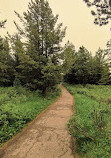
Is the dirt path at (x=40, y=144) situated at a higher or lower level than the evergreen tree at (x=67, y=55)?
lower

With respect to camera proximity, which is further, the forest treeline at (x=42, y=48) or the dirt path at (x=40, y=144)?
the forest treeline at (x=42, y=48)

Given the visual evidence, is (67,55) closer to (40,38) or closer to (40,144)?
(40,38)

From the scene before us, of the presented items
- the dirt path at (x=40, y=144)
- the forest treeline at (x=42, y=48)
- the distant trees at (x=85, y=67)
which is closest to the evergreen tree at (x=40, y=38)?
the forest treeline at (x=42, y=48)

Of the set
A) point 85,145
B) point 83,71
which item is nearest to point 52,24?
point 85,145

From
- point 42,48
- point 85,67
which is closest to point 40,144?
point 42,48

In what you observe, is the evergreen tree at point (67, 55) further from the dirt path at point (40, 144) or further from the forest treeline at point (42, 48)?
the dirt path at point (40, 144)

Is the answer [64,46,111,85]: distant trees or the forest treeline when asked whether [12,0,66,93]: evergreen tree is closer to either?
the forest treeline

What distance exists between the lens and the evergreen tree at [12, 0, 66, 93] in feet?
30.8

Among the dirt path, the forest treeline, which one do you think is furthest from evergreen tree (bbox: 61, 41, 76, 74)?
the dirt path

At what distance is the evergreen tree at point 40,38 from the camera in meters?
9.39

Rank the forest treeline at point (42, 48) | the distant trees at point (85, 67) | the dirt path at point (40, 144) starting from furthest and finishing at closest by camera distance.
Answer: the distant trees at point (85, 67)
the forest treeline at point (42, 48)
the dirt path at point (40, 144)

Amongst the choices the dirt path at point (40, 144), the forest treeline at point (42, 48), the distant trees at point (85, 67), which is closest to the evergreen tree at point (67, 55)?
the forest treeline at point (42, 48)

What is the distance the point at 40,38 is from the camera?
33.2 ft

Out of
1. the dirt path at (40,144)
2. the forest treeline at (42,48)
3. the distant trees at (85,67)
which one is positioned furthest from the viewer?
the distant trees at (85,67)
